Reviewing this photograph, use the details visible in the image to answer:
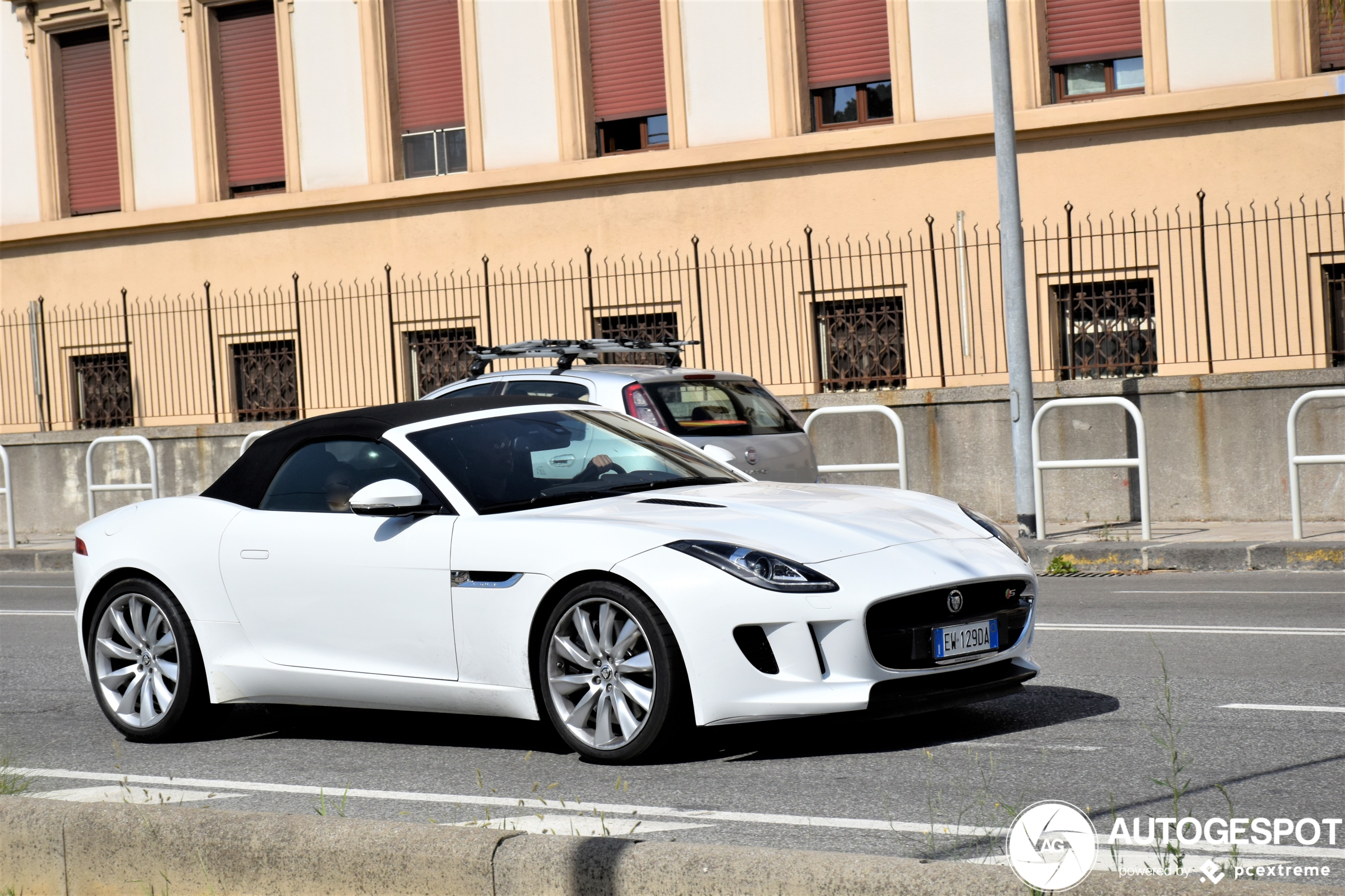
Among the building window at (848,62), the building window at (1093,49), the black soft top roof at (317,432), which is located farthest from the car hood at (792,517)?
the building window at (848,62)

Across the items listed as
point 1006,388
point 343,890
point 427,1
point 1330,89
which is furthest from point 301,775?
point 427,1

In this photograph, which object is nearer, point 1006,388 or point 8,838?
point 8,838

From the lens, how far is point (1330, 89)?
17641 millimetres

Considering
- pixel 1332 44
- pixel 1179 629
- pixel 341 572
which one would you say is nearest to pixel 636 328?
pixel 1332 44

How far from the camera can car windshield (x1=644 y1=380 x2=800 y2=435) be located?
1214 cm

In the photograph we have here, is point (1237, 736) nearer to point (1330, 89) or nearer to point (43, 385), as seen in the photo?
point (1330, 89)

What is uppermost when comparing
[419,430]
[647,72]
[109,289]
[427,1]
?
[427,1]

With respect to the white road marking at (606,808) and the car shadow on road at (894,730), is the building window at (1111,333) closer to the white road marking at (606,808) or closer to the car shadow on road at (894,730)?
the car shadow on road at (894,730)

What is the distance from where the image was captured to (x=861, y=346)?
18.8 meters

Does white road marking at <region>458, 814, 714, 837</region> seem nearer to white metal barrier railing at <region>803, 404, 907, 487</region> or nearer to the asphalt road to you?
the asphalt road

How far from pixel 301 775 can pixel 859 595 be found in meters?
2.32

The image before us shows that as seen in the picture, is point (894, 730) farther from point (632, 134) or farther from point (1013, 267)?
point (632, 134)

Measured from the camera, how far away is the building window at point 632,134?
2202 centimetres

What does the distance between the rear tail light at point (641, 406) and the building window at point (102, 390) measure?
14.6m
